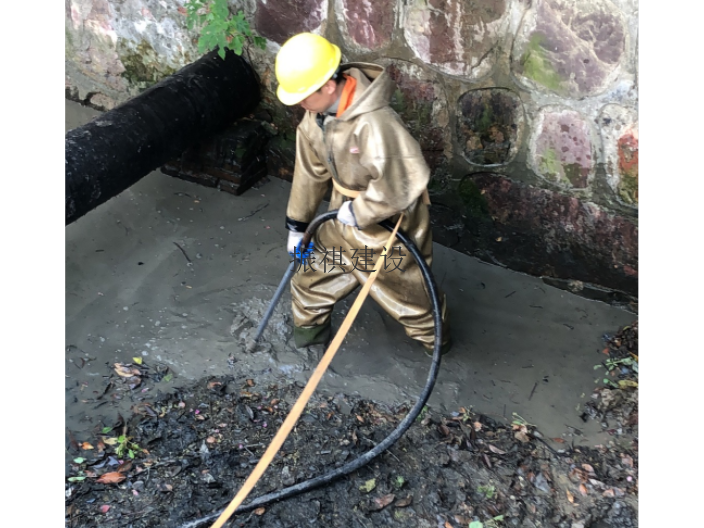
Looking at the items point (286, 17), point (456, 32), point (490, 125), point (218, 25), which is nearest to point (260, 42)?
point (286, 17)

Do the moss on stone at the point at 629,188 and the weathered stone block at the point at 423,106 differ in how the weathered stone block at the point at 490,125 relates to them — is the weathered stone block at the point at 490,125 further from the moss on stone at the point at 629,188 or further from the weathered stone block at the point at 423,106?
the moss on stone at the point at 629,188

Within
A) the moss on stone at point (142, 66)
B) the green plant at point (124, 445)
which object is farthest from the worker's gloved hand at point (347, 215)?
the moss on stone at point (142, 66)

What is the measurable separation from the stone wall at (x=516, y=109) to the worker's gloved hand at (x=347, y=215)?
3.60 ft

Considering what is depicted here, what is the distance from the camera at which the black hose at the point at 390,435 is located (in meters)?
2.67

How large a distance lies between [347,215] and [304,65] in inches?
25.8

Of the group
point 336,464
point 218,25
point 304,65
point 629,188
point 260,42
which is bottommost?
point 336,464

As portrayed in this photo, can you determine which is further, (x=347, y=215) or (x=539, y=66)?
(x=539, y=66)

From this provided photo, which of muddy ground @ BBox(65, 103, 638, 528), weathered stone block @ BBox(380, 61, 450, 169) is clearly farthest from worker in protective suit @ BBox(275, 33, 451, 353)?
weathered stone block @ BBox(380, 61, 450, 169)

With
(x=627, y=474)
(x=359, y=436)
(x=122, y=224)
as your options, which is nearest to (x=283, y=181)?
(x=122, y=224)

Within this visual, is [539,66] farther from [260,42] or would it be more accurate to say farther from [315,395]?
[315,395]

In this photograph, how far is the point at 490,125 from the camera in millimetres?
3584

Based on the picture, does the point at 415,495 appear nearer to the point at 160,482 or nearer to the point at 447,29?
the point at 160,482

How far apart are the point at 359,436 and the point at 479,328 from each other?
1003 millimetres

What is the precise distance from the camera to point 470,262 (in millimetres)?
4027
